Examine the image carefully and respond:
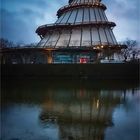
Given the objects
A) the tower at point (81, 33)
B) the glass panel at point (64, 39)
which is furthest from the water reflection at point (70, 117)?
the glass panel at point (64, 39)

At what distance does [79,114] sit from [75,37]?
135 feet

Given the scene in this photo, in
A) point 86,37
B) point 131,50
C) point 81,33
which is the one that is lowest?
point 131,50

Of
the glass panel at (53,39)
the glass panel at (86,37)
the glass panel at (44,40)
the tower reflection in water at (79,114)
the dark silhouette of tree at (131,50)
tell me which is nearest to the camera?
the tower reflection in water at (79,114)

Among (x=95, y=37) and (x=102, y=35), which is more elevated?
(x=102, y=35)

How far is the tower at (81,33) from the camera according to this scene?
48.2m

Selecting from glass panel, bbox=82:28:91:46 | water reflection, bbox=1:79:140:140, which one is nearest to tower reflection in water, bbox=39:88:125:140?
water reflection, bbox=1:79:140:140

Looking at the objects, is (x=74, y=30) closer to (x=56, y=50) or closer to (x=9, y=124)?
(x=56, y=50)

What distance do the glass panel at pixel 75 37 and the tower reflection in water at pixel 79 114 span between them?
33.3 m

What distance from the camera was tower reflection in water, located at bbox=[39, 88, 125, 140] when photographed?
10.5 meters

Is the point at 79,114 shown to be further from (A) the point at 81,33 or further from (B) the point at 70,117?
(A) the point at 81,33

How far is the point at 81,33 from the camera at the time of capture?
54.7 metres

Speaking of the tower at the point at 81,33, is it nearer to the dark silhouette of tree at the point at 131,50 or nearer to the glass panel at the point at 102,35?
the glass panel at the point at 102,35

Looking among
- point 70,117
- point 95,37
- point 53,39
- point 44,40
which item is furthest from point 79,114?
point 44,40

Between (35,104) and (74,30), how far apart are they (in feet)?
132
